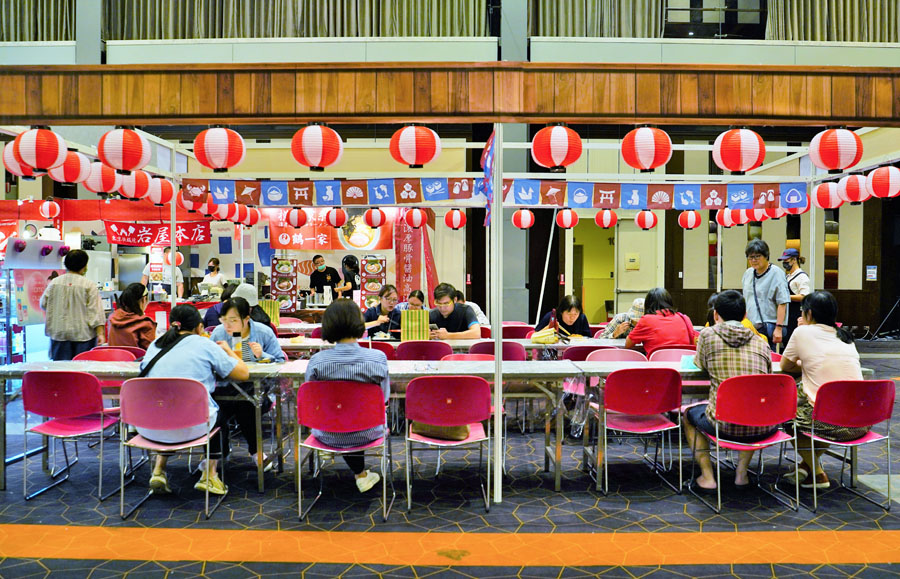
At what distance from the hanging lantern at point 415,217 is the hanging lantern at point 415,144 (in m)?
5.87

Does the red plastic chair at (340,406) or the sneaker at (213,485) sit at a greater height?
the red plastic chair at (340,406)

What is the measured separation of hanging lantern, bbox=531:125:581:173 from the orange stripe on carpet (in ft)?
9.74

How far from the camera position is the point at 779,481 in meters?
4.38

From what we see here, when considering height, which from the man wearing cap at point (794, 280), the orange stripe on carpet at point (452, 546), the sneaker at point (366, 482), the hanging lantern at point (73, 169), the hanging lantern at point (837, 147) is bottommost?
the orange stripe on carpet at point (452, 546)

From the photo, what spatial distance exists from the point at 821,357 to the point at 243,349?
12.9 feet

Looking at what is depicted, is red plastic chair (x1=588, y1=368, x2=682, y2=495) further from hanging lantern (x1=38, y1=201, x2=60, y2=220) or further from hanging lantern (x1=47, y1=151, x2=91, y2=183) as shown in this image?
hanging lantern (x1=38, y1=201, x2=60, y2=220)

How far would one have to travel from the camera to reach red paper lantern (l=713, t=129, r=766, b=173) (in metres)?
Result: 4.92

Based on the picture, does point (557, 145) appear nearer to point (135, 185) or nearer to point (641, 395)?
point (641, 395)

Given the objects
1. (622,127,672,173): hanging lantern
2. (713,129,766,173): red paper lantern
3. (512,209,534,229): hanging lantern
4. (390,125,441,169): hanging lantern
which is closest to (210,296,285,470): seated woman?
(390,125,441,169): hanging lantern

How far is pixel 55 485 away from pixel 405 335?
10.5 ft

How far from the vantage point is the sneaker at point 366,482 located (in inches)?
163

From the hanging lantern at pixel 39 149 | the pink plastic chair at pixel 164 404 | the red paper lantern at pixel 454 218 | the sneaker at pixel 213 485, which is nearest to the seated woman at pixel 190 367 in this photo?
the sneaker at pixel 213 485

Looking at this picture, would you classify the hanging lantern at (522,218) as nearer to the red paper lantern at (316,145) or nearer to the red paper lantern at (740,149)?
the red paper lantern at (740,149)

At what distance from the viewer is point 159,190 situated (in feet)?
26.8
